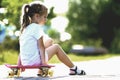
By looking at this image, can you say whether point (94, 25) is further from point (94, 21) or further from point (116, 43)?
point (116, 43)

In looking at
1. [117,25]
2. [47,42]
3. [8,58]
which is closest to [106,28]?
[117,25]

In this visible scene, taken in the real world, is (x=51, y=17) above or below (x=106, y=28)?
below

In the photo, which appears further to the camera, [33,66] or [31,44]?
[31,44]

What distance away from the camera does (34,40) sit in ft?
25.3

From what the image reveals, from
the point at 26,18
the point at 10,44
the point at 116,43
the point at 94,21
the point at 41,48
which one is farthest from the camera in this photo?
the point at 94,21

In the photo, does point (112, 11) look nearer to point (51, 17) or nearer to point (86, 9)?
point (86, 9)

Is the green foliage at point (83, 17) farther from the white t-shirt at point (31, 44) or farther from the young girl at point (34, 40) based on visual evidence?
the white t-shirt at point (31, 44)

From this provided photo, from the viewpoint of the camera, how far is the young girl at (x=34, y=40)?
7.66 meters

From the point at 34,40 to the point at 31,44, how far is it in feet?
0.24

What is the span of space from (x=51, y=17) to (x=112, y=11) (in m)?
21.5

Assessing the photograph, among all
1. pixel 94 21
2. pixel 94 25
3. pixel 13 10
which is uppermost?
pixel 94 21

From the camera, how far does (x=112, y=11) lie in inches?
1340

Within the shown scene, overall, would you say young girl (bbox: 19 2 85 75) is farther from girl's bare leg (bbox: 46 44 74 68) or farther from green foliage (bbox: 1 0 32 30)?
green foliage (bbox: 1 0 32 30)

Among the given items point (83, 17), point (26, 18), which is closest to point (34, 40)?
point (26, 18)
